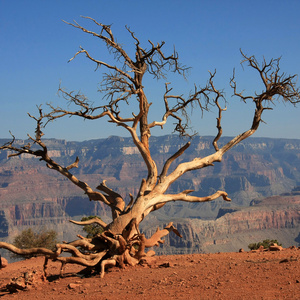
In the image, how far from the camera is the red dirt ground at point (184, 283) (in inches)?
379

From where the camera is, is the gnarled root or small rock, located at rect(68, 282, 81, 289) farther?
the gnarled root

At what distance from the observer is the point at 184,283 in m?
10.6

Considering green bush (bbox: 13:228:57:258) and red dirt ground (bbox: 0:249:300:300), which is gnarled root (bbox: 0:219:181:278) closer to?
red dirt ground (bbox: 0:249:300:300)

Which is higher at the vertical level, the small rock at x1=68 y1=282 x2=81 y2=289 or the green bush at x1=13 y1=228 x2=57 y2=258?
the small rock at x1=68 y1=282 x2=81 y2=289

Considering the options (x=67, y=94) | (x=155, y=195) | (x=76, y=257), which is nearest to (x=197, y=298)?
(x=76, y=257)

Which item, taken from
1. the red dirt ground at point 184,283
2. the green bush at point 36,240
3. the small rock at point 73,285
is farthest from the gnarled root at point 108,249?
the green bush at point 36,240

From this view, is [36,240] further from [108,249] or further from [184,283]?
[184,283]

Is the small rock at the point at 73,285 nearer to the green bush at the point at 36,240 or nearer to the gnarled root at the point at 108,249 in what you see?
the gnarled root at the point at 108,249

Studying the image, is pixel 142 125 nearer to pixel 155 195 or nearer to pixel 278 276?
pixel 155 195

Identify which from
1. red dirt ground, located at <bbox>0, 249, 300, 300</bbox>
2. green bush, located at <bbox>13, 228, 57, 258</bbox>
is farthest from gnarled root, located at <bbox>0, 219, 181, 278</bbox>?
green bush, located at <bbox>13, 228, 57, 258</bbox>

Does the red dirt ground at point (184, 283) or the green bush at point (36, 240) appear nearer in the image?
the red dirt ground at point (184, 283)

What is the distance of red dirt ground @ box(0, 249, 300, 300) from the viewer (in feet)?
31.6

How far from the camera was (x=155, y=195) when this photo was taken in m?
14.2

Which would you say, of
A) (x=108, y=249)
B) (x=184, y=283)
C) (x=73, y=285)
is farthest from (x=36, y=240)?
(x=184, y=283)
